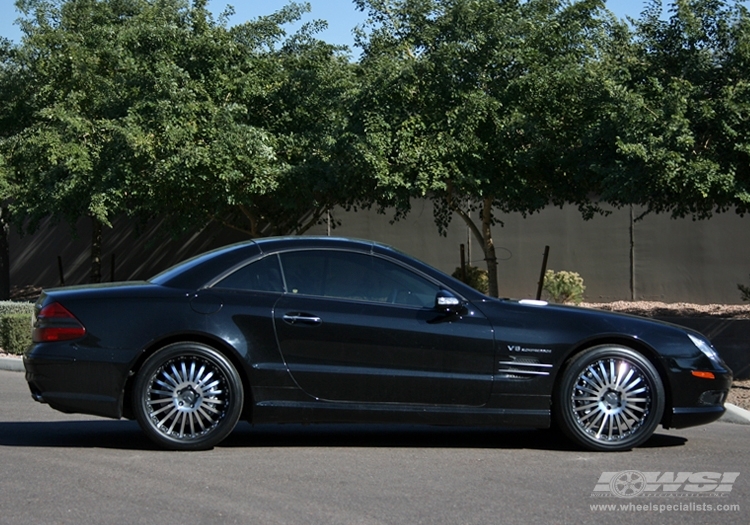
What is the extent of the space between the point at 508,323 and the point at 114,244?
820 inches

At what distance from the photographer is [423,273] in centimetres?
706

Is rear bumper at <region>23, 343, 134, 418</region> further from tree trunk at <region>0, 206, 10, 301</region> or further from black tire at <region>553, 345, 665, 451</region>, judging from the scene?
tree trunk at <region>0, 206, 10, 301</region>

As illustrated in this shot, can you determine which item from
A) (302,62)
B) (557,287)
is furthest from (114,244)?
(557,287)

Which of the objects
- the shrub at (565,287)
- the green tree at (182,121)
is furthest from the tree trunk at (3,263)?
the shrub at (565,287)

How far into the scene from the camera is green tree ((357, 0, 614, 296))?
1391cm

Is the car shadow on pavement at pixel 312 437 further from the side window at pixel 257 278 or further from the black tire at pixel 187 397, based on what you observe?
the side window at pixel 257 278

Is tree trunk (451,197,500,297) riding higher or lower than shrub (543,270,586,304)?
higher

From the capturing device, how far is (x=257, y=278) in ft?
23.1

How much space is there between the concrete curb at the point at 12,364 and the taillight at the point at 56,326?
6503 mm

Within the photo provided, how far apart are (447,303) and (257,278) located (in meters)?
1.40

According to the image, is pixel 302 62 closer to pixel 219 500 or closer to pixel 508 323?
pixel 508 323

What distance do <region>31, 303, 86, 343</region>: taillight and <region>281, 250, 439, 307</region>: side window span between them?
1.53 metres

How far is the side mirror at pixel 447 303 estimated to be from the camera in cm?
681

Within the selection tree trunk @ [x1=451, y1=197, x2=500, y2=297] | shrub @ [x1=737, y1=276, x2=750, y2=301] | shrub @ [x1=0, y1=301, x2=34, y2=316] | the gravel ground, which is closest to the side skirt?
shrub @ [x1=0, y1=301, x2=34, y2=316]
